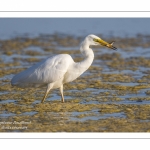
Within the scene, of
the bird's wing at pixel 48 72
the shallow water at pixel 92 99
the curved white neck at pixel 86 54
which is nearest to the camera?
the shallow water at pixel 92 99

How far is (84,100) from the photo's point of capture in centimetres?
1132

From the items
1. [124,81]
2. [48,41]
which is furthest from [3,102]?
[48,41]

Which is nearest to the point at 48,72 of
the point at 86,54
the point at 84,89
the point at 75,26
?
the point at 86,54

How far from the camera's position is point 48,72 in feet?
35.0

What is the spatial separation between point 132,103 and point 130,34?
45.0 feet

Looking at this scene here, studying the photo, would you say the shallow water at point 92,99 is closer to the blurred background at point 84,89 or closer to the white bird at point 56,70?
the blurred background at point 84,89

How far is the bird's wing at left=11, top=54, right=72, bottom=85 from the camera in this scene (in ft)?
34.8

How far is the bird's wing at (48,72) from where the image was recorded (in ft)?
34.8

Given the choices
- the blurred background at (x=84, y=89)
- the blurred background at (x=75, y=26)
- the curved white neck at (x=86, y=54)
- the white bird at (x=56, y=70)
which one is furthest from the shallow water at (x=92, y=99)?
the blurred background at (x=75, y=26)

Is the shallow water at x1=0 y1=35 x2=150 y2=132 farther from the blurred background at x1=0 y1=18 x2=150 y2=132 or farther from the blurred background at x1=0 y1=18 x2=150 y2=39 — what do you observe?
the blurred background at x1=0 y1=18 x2=150 y2=39

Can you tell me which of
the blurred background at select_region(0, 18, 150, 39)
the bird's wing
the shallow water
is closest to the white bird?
the bird's wing

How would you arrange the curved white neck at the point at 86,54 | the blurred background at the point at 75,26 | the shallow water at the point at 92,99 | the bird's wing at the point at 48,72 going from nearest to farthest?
the shallow water at the point at 92,99
the bird's wing at the point at 48,72
the curved white neck at the point at 86,54
the blurred background at the point at 75,26

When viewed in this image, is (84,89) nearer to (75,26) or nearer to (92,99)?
(92,99)

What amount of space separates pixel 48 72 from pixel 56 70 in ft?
0.62
